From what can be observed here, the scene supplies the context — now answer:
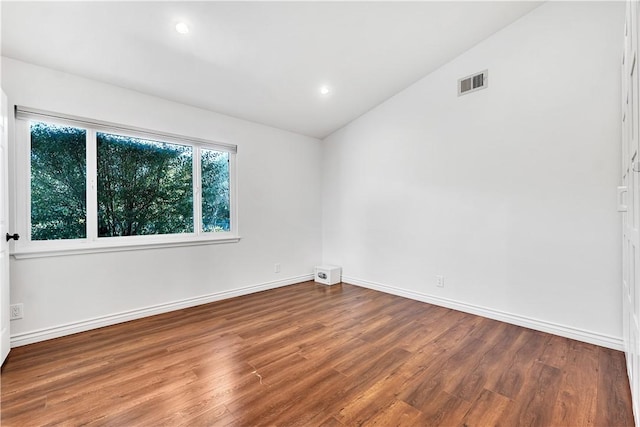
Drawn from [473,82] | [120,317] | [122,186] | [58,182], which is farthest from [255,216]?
[473,82]

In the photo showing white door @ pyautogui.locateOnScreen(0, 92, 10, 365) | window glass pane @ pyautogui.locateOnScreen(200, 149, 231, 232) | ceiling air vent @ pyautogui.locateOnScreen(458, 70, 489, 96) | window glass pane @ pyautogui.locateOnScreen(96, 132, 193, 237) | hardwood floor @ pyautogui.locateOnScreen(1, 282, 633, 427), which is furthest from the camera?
window glass pane @ pyautogui.locateOnScreen(200, 149, 231, 232)

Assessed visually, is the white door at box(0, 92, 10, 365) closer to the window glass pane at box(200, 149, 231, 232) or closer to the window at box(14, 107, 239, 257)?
the window at box(14, 107, 239, 257)

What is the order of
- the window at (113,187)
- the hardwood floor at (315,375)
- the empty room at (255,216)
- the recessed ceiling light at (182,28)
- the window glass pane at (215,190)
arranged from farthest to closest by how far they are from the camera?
the window glass pane at (215,190)
the window at (113,187)
the recessed ceiling light at (182,28)
the empty room at (255,216)
the hardwood floor at (315,375)

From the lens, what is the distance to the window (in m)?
2.51

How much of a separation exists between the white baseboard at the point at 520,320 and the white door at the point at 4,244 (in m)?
3.70

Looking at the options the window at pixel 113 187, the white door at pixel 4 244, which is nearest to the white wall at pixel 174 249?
the window at pixel 113 187

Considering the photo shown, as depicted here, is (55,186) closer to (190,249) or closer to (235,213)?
(190,249)

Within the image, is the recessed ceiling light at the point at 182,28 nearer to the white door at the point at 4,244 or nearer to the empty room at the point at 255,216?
the empty room at the point at 255,216

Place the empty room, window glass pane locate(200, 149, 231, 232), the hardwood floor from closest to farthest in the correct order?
the hardwood floor
the empty room
window glass pane locate(200, 149, 231, 232)

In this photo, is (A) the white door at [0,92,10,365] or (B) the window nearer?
(A) the white door at [0,92,10,365]

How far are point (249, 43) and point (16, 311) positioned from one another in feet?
9.85

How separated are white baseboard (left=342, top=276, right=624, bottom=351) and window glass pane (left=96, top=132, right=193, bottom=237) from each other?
9.38ft

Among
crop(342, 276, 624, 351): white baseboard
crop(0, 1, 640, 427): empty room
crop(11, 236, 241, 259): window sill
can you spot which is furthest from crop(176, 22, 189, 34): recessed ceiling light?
crop(342, 276, 624, 351): white baseboard

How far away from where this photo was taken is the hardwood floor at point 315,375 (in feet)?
5.21
